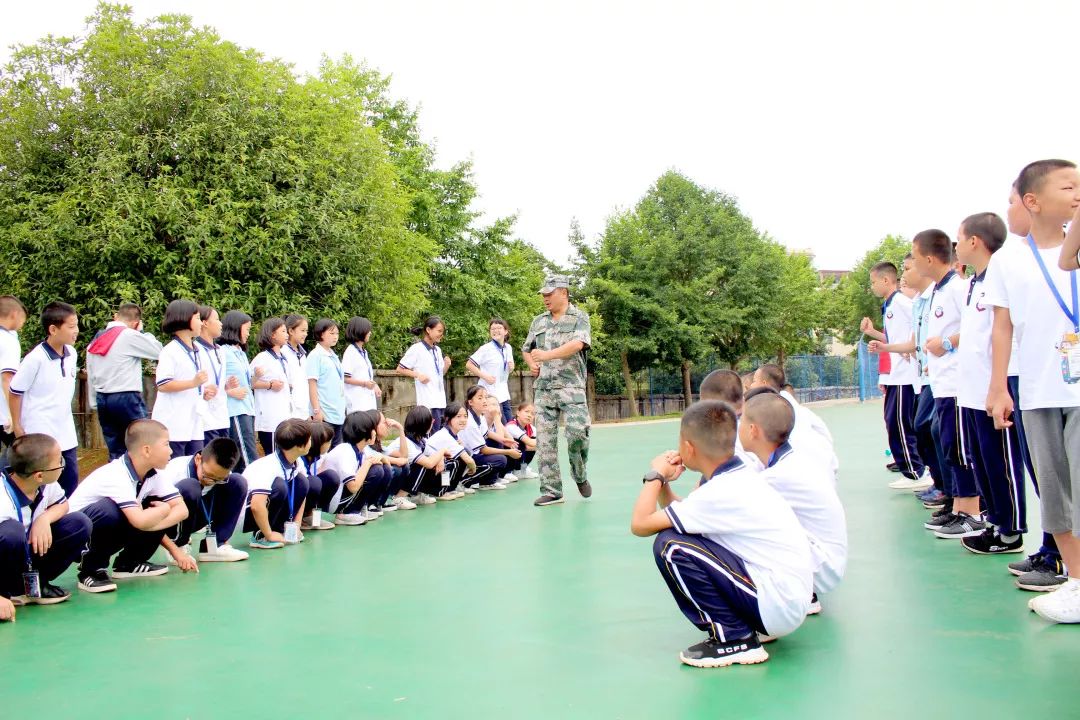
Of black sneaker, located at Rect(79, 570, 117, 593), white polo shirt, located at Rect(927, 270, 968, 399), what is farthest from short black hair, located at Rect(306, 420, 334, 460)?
white polo shirt, located at Rect(927, 270, 968, 399)

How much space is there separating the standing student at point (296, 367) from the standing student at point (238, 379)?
281mm

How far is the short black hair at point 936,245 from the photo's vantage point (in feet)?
16.5

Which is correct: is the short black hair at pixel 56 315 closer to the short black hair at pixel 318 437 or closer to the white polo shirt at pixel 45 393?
the white polo shirt at pixel 45 393

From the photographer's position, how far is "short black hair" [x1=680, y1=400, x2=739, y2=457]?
300 centimetres

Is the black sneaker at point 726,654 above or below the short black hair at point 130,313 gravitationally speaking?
below

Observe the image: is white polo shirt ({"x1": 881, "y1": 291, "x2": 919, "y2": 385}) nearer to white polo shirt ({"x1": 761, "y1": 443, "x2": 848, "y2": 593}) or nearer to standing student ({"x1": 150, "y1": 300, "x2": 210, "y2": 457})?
white polo shirt ({"x1": 761, "y1": 443, "x2": 848, "y2": 593})

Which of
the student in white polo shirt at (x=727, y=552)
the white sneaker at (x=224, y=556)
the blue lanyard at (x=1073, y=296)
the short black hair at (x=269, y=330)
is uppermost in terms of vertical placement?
the short black hair at (x=269, y=330)

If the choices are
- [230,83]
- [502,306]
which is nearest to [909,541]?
[230,83]

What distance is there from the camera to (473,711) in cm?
263

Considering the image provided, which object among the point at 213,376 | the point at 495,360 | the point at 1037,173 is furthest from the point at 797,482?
the point at 495,360

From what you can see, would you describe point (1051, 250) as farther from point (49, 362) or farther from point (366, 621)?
point (49, 362)

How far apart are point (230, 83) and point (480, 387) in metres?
6.99

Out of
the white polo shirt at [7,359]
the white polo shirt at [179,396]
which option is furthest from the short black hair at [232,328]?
the white polo shirt at [7,359]

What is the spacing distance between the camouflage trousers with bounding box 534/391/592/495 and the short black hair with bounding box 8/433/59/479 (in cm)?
362
